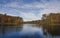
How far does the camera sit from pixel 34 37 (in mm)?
7285

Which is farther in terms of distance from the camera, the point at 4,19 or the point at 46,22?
the point at 46,22

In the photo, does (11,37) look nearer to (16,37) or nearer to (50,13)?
(16,37)

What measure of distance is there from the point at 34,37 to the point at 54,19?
236 cm

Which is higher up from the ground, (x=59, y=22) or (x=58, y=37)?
(x=59, y=22)

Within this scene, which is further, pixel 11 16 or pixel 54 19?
pixel 54 19

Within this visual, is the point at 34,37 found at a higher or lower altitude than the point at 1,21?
lower

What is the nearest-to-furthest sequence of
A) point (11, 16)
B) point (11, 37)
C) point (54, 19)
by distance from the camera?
1. point (11, 37)
2. point (11, 16)
3. point (54, 19)

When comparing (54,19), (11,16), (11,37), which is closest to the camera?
(11,37)

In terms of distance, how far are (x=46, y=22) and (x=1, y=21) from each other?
3.10m

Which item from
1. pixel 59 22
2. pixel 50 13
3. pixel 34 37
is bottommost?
pixel 34 37

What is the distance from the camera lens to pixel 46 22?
30.2 feet

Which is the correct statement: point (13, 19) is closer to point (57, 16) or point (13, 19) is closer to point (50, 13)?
point (50, 13)

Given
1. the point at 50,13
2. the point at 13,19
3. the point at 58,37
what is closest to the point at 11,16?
the point at 13,19

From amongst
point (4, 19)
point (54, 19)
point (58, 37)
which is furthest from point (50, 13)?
point (4, 19)
